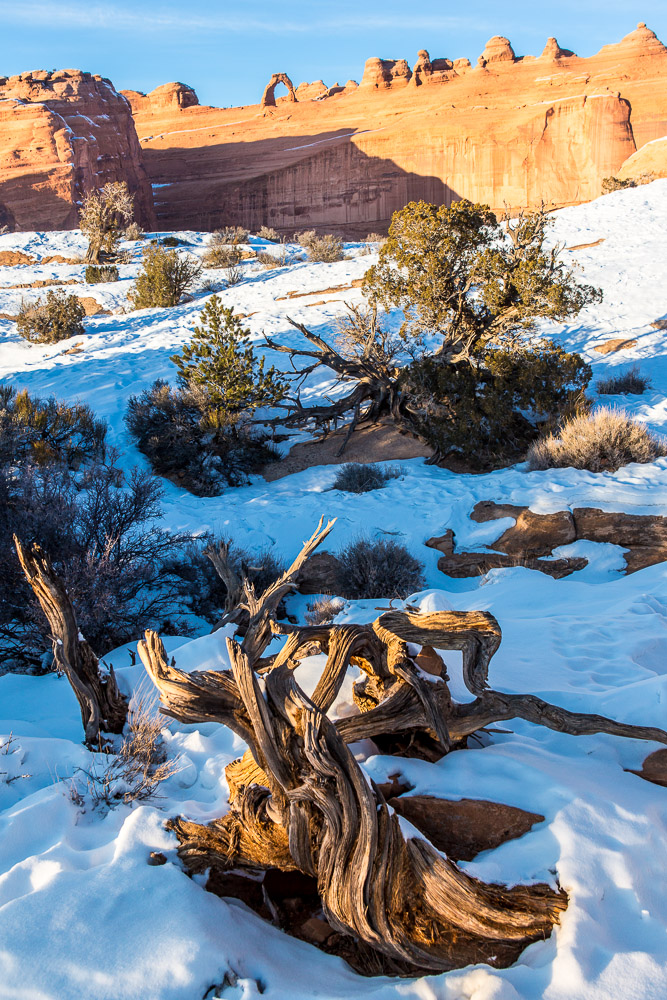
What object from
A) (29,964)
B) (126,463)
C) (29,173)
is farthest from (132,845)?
(29,173)

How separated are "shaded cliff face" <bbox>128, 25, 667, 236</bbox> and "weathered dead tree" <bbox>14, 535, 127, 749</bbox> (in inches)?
1459

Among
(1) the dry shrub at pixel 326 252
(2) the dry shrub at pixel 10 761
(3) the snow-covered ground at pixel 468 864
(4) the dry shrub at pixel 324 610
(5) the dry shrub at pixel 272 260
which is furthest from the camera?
(1) the dry shrub at pixel 326 252

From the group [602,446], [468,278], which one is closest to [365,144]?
[468,278]

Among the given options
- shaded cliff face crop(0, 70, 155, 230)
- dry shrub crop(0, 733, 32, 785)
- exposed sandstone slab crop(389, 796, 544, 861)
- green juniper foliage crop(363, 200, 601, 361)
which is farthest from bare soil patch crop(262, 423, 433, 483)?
shaded cliff face crop(0, 70, 155, 230)

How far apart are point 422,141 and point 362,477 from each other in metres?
35.8

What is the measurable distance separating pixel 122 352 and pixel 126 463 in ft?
18.1

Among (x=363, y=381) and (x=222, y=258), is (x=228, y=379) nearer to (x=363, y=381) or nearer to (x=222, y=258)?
(x=363, y=381)

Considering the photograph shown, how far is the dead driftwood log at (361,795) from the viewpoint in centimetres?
222

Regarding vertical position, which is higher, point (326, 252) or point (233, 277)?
point (326, 252)

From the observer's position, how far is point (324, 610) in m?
6.28

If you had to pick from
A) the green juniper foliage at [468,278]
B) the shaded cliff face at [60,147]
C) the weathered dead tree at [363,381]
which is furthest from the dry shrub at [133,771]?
the shaded cliff face at [60,147]

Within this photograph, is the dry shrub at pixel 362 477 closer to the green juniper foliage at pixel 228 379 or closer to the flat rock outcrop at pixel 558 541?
the flat rock outcrop at pixel 558 541

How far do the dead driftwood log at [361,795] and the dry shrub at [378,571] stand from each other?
3763 millimetres

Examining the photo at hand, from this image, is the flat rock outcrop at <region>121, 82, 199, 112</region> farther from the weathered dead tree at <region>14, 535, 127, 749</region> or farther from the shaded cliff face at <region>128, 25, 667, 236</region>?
the weathered dead tree at <region>14, 535, 127, 749</region>
